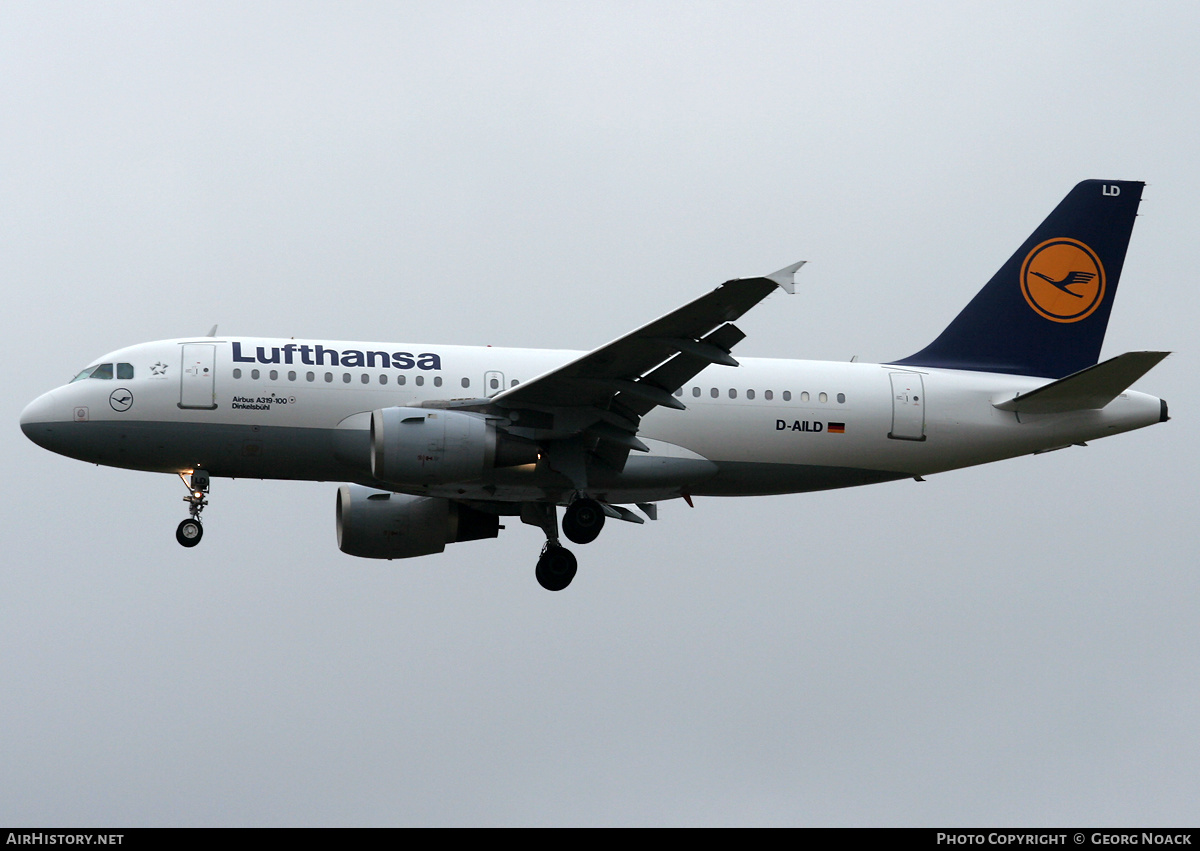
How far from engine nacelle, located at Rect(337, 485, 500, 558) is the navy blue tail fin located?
34.5 ft

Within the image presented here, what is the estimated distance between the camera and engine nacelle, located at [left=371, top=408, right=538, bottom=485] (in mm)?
28047

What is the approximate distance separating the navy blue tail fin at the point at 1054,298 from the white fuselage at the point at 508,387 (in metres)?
0.95

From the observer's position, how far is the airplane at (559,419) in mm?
28594

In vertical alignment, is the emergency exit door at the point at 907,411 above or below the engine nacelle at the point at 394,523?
above

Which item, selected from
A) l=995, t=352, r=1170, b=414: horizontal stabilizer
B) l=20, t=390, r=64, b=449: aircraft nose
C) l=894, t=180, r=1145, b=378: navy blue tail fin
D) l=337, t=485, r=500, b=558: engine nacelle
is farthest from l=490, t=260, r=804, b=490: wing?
l=20, t=390, r=64, b=449: aircraft nose

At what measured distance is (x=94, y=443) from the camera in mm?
29641

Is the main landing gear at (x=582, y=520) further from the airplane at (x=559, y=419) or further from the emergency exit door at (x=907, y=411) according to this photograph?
the emergency exit door at (x=907, y=411)

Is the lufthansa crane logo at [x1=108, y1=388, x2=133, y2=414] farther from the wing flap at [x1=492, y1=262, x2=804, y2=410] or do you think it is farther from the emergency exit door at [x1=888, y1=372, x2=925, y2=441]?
the emergency exit door at [x1=888, y1=372, x2=925, y2=441]

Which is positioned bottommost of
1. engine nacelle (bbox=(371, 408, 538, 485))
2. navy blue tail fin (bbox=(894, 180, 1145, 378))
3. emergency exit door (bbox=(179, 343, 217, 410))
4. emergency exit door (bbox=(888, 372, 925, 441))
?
engine nacelle (bbox=(371, 408, 538, 485))

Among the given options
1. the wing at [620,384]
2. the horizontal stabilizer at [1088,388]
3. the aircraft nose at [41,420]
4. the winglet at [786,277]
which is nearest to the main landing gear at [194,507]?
the aircraft nose at [41,420]

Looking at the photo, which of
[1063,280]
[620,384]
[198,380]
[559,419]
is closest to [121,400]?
[198,380]
